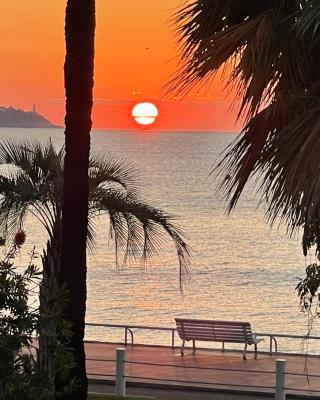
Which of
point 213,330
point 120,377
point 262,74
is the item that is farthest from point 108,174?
point 213,330

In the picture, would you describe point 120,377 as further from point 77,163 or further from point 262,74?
point 262,74

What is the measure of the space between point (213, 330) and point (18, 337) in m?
17.2

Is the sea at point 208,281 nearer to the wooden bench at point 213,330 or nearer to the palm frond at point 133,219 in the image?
the wooden bench at point 213,330

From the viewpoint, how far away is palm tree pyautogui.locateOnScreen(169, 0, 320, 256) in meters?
8.45

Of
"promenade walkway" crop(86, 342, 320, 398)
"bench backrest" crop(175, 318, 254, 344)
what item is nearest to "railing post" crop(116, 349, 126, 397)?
"promenade walkway" crop(86, 342, 320, 398)

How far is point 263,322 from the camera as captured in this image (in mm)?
48125

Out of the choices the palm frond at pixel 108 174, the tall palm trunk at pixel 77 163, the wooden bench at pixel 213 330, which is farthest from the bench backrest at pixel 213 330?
the tall palm trunk at pixel 77 163

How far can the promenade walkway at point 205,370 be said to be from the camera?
56.6 ft

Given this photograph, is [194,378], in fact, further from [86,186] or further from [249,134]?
[249,134]

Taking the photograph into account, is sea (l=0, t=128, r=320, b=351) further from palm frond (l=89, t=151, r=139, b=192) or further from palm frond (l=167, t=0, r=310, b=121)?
palm frond (l=167, t=0, r=310, b=121)

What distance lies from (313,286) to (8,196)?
5.54 metres

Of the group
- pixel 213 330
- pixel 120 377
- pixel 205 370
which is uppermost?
pixel 213 330

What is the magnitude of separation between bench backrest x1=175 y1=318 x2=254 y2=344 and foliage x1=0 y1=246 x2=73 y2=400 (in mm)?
16236

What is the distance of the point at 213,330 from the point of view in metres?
23.9
